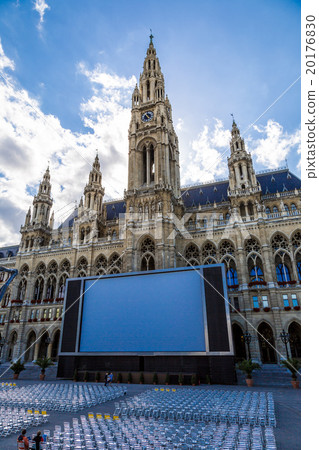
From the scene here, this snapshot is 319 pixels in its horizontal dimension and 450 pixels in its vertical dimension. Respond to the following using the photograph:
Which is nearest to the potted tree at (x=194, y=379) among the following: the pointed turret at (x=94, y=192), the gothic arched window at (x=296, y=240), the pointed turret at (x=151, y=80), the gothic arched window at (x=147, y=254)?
the gothic arched window at (x=147, y=254)

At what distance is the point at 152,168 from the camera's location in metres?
42.9

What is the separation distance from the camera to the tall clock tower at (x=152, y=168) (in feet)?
115

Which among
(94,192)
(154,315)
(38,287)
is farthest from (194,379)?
(94,192)

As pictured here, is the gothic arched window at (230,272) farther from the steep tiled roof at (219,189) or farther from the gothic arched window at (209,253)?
the steep tiled roof at (219,189)

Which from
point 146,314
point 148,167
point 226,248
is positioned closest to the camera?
point 146,314

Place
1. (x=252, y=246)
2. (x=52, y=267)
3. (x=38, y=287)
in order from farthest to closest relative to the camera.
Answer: (x=52, y=267) < (x=38, y=287) < (x=252, y=246)

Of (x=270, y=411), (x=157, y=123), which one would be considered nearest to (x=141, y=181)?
(x=157, y=123)

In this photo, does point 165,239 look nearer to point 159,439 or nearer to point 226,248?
point 226,248

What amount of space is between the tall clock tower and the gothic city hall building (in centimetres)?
16

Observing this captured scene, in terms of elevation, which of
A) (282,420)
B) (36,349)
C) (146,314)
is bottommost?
(282,420)

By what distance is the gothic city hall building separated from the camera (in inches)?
1206

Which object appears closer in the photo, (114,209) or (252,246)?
(252,246)

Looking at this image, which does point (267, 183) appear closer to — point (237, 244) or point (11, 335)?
Result: point (237, 244)

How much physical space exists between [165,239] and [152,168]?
47.0 feet
